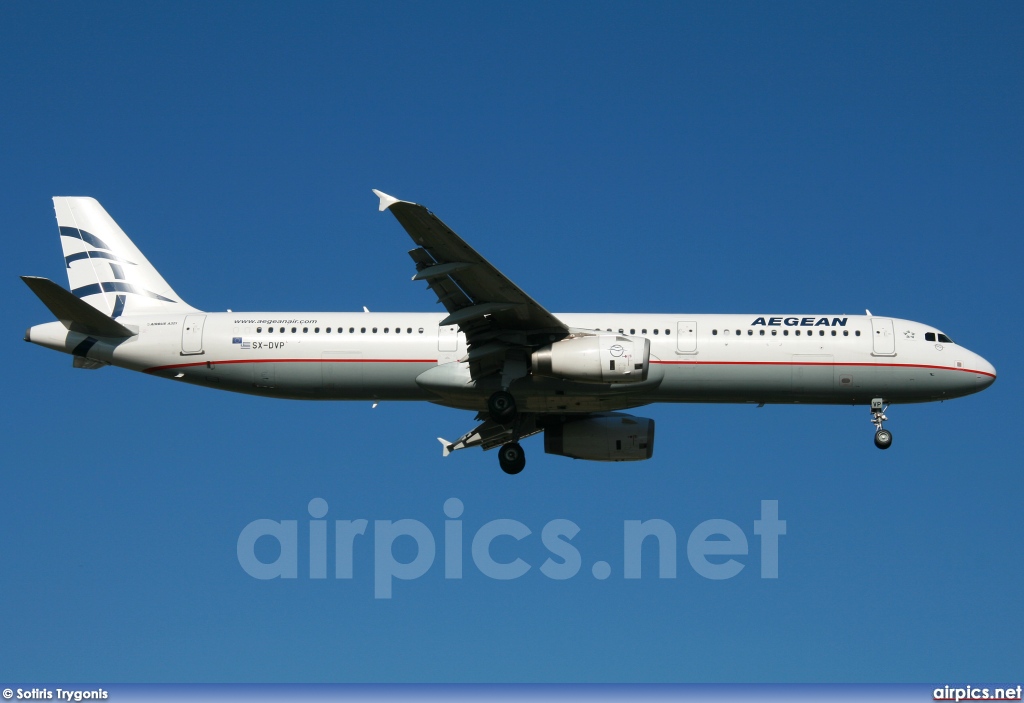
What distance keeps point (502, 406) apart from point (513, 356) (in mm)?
1381

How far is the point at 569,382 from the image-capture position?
3472 centimetres

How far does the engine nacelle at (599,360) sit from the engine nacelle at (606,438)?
485cm

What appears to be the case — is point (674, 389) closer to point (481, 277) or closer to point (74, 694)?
point (481, 277)

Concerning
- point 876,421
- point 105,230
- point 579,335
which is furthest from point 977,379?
point 105,230

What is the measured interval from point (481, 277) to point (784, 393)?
9.18 meters

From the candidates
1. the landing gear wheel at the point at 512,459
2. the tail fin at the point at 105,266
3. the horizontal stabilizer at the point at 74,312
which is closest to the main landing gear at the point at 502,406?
the landing gear wheel at the point at 512,459

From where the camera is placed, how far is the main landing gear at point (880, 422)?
1411 inches

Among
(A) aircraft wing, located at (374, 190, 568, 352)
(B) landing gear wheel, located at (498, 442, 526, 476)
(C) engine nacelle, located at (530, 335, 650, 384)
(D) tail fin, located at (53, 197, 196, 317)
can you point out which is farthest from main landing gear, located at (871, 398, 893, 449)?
(D) tail fin, located at (53, 197, 196, 317)

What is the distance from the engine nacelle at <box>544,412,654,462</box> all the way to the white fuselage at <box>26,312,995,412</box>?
7.11 feet

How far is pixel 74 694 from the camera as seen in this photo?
28594mm

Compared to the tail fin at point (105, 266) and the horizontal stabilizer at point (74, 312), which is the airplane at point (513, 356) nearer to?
the horizontal stabilizer at point (74, 312)

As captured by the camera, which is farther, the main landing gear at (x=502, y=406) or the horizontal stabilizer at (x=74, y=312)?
the main landing gear at (x=502, y=406)

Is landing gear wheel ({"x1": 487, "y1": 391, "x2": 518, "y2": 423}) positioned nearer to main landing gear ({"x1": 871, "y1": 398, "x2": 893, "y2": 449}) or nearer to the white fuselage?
the white fuselage

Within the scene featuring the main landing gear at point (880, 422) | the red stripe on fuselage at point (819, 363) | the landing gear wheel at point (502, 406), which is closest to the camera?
the landing gear wheel at point (502, 406)
